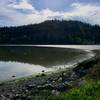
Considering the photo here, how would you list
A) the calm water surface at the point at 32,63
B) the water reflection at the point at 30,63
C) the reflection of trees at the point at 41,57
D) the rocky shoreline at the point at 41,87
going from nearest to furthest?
the rocky shoreline at the point at 41,87 → the water reflection at the point at 30,63 → the calm water surface at the point at 32,63 → the reflection of trees at the point at 41,57

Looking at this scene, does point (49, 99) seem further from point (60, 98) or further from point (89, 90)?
point (89, 90)

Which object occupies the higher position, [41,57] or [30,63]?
[30,63]

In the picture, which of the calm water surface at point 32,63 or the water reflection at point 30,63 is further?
the calm water surface at point 32,63

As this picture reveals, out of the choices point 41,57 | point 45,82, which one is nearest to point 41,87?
point 45,82

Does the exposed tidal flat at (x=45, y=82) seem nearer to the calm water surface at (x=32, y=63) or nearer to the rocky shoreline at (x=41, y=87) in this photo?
A: the rocky shoreline at (x=41, y=87)

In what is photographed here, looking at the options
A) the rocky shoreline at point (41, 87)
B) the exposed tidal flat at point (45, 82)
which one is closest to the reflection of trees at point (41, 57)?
the exposed tidal flat at point (45, 82)

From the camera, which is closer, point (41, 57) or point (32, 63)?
point (32, 63)

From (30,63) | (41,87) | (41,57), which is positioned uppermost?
(41,87)

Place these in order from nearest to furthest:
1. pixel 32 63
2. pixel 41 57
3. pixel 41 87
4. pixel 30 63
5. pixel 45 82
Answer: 1. pixel 41 87
2. pixel 45 82
3. pixel 32 63
4. pixel 30 63
5. pixel 41 57

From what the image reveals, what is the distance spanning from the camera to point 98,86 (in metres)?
16.1

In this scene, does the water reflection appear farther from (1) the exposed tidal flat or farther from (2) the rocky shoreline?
(2) the rocky shoreline

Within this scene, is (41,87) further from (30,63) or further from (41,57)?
(41,57)

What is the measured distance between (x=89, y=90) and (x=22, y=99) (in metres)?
6.45

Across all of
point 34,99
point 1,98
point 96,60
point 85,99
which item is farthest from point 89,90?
point 96,60
